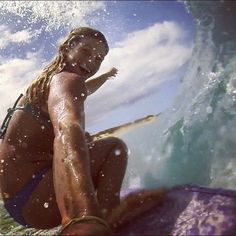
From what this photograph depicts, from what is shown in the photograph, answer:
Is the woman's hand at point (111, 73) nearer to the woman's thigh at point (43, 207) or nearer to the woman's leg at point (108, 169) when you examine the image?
the woman's leg at point (108, 169)

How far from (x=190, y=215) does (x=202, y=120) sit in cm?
1117

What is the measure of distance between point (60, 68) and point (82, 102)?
0.76m

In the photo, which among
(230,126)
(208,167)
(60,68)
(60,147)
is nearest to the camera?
(60,147)

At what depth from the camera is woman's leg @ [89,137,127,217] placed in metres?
2.26

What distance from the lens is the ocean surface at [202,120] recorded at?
35.9ft

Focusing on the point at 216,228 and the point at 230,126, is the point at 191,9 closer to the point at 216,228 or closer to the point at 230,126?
the point at 230,126

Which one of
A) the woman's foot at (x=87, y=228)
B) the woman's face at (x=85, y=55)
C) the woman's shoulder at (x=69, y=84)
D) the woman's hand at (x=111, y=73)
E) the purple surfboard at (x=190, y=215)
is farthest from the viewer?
the woman's hand at (x=111, y=73)

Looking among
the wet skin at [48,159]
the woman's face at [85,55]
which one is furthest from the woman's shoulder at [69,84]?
the woman's face at [85,55]

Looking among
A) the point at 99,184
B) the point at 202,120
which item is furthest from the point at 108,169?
the point at 202,120

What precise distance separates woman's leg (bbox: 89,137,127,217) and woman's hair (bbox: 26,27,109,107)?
48cm

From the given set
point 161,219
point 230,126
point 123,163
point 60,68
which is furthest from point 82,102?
point 230,126

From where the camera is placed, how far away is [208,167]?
11.6 meters

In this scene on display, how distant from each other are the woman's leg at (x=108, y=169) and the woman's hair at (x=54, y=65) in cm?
48

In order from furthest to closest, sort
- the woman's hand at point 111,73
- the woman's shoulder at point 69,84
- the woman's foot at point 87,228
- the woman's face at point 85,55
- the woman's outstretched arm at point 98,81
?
the woman's hand at point 111,73 → the woman's outstretched arm at point 98,81 → the woman's face at point 85,55 → the woman's shoulder at point 69,84 → the woman's foot at point 87,228
